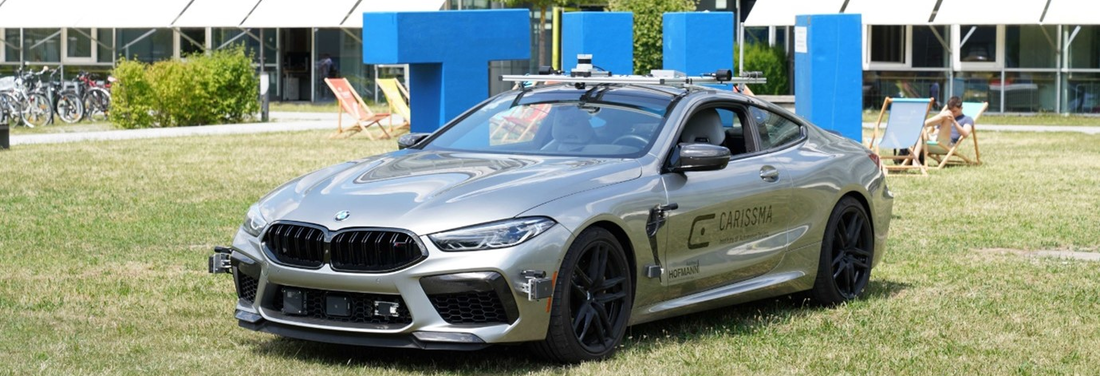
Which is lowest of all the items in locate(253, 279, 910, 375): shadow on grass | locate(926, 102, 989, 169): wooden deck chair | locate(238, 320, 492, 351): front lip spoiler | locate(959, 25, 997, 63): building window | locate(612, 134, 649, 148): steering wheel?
locate(253, 279, 910, 375): shadow on grass

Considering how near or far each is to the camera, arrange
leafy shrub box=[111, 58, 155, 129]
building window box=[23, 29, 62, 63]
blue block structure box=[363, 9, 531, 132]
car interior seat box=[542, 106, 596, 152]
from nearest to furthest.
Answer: car interior seat box=[542, 106, 596, 152] → blue block structure box=[363, 9, 531, 132] → leafy shrub box=[111, 58, 155, 129] → building window box=[23, 29, 62, 63]

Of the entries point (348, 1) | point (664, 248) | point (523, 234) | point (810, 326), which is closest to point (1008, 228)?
point (810, 326)

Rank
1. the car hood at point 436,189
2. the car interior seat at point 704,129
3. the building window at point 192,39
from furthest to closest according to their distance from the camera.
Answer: the building window at point 192,39 → the car interior seat at point 704,129 → the car hood at point 436,189

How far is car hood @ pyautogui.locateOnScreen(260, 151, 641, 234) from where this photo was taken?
614cm

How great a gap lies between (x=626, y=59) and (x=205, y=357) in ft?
45.5

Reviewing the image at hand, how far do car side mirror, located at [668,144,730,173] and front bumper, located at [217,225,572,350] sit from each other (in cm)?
94

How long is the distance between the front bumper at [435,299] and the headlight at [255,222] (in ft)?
0.67

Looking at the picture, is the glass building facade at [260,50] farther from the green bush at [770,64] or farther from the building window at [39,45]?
the green bush at [770,64]


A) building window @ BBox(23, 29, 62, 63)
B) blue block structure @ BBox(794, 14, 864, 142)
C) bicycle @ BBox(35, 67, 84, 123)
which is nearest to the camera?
blue block structure @ BBox(794, 14, 864, 142)

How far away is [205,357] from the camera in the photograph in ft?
21.5

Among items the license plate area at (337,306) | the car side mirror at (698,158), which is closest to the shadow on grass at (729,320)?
the car side mirror at (698,158)

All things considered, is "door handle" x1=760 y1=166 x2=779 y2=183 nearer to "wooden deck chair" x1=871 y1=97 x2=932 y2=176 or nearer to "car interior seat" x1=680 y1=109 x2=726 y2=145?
"car interior seat" x1=680 y1=109 x2=726 y2=145

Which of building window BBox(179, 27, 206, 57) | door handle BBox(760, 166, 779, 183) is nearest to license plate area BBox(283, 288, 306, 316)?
door handle BBox(760, 166, 779, 183)

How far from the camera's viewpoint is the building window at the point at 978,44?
102 feet
